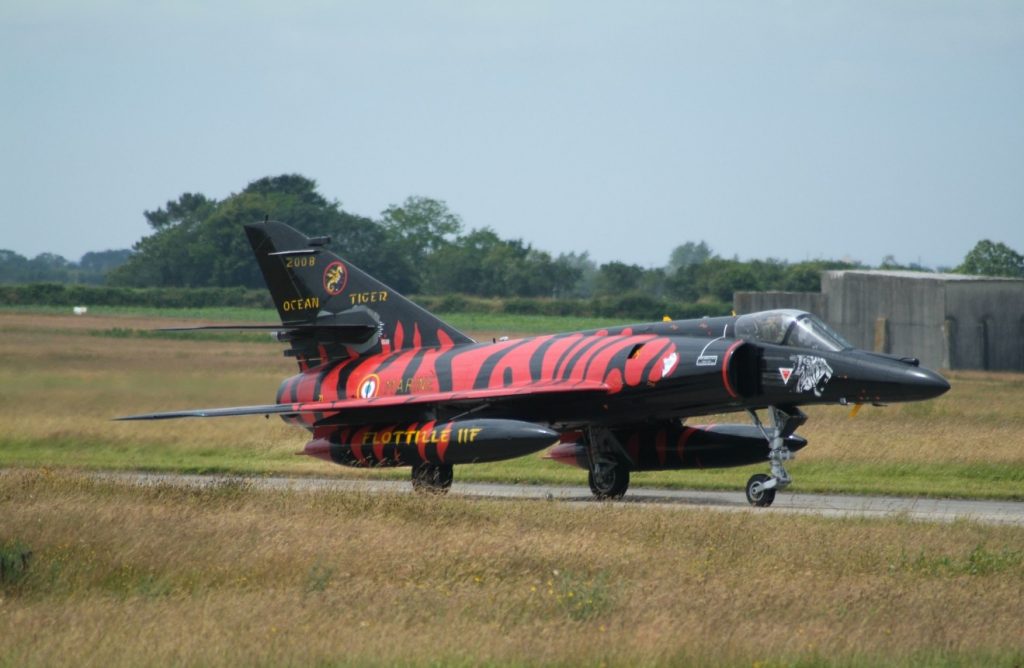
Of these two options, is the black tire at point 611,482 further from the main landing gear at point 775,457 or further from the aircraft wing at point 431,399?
the main landing gear at point 775,457

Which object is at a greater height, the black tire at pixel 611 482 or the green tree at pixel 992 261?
the green tree at pixel 992 261

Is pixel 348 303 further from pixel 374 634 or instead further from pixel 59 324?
pixel 59 324

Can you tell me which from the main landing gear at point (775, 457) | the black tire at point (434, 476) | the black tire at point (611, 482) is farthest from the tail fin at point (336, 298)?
the main landing gear at point (775, 457)

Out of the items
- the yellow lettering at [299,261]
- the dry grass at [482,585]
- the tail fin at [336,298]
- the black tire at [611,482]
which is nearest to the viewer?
the dry grass at [482,585]

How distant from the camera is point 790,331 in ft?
60.1

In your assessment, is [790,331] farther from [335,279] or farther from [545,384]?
[335,279]

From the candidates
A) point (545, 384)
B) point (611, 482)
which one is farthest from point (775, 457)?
point (545, 384)

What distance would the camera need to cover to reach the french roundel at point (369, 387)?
819 inches

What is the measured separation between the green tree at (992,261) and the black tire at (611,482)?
72.0m

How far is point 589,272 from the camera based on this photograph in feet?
649

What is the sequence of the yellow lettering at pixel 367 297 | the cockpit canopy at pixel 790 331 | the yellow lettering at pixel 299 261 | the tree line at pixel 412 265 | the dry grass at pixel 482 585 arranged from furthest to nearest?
the tree line at pixel 412 265
the yellow lettering at pixel 299 261
the yellow lettering at pixel 367 297
the cockpit canopy at pixel 790 331
the dry grass at pixel 482 585

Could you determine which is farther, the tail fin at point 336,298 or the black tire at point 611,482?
the tail fin at point 336,298

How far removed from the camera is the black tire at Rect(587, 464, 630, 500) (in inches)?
781

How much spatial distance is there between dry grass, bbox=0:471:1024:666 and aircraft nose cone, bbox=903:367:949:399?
2529 mm
